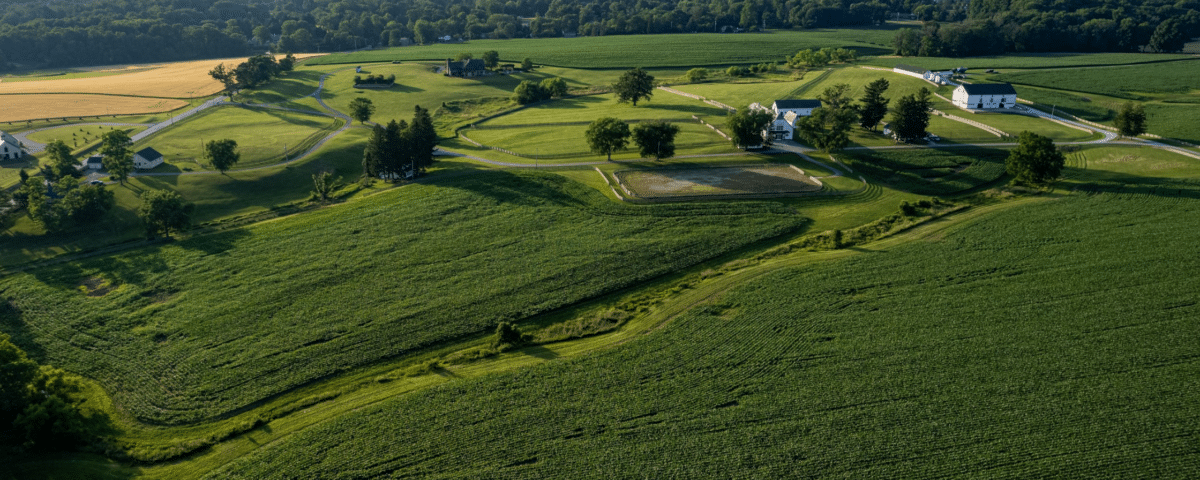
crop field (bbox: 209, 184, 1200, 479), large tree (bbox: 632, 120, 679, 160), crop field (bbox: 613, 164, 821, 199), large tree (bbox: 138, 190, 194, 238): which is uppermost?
large tree (bbox: 632, 120, 679, 160)

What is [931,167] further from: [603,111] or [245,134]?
[245,134]

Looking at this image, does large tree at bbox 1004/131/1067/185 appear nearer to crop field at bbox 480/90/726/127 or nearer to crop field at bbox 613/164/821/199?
crop field at bbox 613/164/821/199

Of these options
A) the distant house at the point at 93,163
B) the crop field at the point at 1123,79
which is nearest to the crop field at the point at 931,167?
the crop field at the point at 1123,79

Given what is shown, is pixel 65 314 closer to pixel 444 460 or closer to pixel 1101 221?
pixel 444 460

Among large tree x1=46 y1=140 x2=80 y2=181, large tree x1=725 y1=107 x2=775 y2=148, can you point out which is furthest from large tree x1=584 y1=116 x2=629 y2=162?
large tree x1=46 y1=140 x2=80 y2=181

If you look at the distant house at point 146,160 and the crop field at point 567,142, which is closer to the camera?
the distant house at point 146,160

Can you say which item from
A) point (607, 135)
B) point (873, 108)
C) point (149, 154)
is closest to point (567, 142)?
point (607, 135)

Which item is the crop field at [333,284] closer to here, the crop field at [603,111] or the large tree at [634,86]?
the crop field at [603,111]
